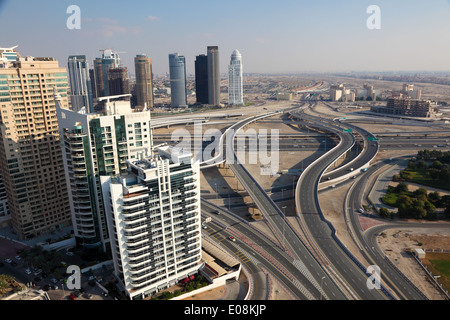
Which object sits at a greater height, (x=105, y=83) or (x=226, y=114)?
(x=105, y=83)

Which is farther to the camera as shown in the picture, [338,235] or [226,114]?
[226,114]

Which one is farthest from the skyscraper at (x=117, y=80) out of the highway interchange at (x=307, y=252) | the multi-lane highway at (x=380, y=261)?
the multi-lane highway at (x=380, y=261)

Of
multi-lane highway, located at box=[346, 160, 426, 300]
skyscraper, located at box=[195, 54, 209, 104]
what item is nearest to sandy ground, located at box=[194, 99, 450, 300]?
multi-lane highway, located at box=[346, 160, 426, 300]

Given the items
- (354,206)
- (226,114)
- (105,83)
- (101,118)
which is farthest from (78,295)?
(105,83)

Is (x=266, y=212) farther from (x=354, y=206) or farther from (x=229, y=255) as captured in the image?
(x=354, y=206)

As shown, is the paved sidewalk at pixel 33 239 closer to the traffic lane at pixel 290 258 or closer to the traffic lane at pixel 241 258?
the traffic lane at pixel 241 258

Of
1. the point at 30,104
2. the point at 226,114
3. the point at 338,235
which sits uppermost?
the point at 30,104
